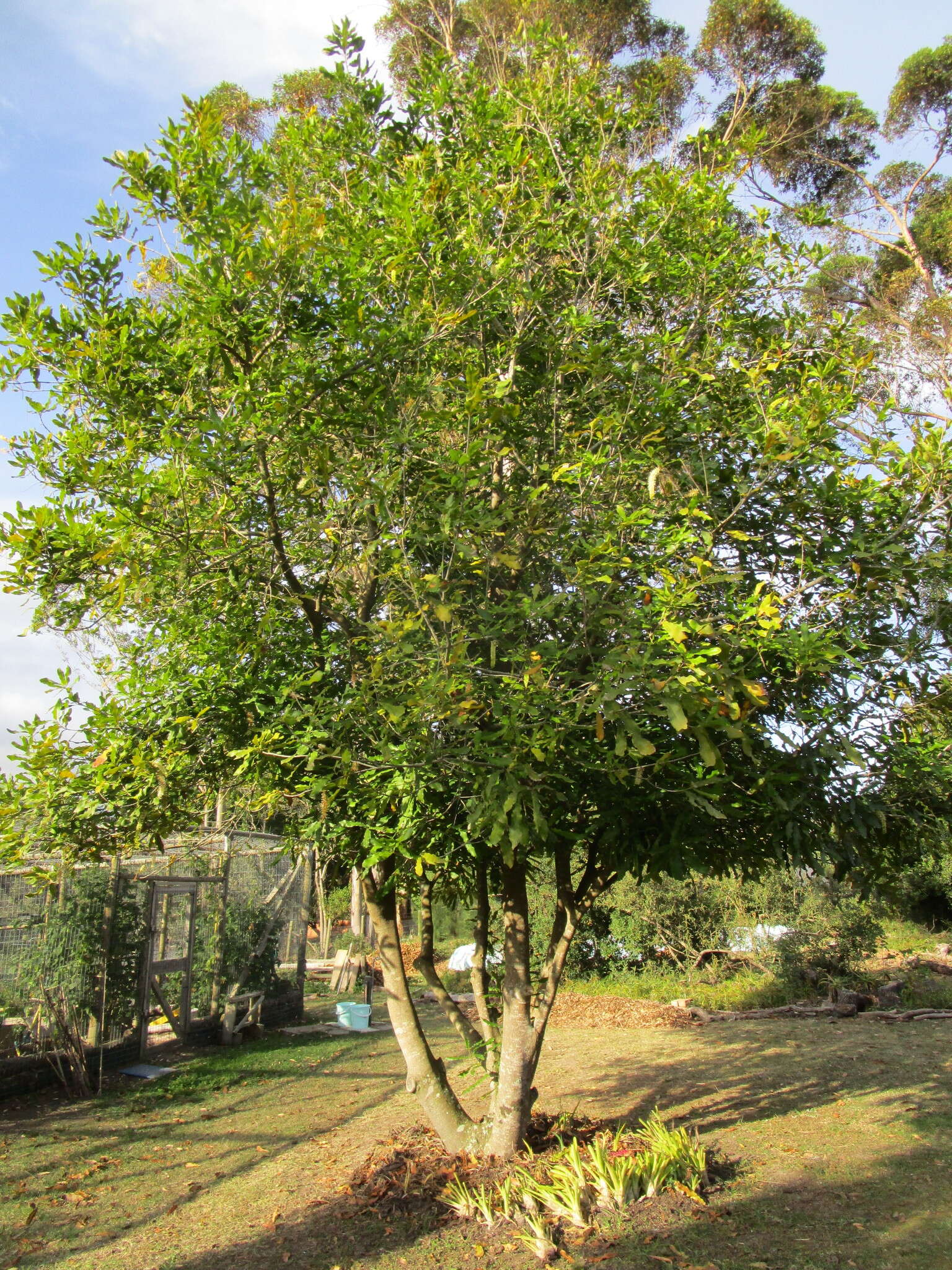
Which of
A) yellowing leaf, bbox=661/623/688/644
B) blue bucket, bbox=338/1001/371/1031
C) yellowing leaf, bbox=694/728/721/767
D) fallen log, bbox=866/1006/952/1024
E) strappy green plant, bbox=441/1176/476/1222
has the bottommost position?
strappy green plant, bbox=441/1176/476/1222

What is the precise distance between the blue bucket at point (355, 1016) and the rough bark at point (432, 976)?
6337 millimetres

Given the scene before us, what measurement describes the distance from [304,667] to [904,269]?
1349 cm

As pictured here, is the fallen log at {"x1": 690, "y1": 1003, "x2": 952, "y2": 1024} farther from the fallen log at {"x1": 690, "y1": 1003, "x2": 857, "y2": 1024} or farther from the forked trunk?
the forked trunk

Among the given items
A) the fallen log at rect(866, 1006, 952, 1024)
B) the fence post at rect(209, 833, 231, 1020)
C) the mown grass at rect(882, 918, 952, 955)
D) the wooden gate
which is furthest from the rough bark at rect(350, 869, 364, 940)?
the mown grass at rect(882, 918, 952, 955)

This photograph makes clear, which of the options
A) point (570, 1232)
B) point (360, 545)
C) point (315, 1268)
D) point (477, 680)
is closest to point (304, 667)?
point (360, 545)

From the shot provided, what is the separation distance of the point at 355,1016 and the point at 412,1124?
537cm

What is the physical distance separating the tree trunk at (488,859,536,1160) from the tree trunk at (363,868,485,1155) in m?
0.23

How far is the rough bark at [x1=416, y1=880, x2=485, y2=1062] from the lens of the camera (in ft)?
18.9

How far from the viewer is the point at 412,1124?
6.70 meters

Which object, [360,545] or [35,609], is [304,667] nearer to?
[360,545]

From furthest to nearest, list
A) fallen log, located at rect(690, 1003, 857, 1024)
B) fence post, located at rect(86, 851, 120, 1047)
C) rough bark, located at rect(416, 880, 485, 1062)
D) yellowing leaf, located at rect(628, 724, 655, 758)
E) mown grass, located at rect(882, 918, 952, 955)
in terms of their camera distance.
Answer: mown grass, located at rect(882, 918, 952, 955), fallen log, located at rect(690, 1003, 857, 1024), fence post, located at rect(86, 851, 120, 1047), rough bark, located at rect(416, 880, 485, 1062), yellowing leaf, located at rect(628, 724, 655, 758)

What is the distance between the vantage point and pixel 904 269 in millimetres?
13633

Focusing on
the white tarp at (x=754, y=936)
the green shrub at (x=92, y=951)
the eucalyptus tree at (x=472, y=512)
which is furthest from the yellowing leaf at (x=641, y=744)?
the white tarp at (x=754, y=936)

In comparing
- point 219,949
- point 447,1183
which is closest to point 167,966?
point 219,949
